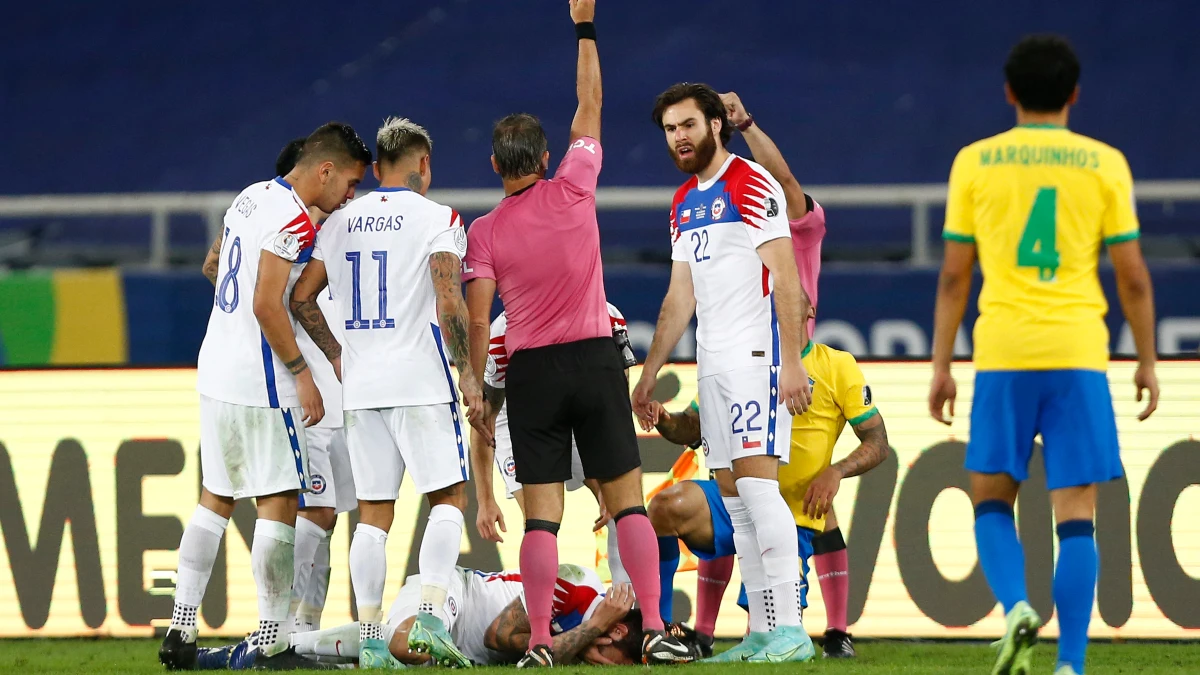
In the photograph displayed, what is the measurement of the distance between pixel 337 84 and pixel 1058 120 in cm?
1186

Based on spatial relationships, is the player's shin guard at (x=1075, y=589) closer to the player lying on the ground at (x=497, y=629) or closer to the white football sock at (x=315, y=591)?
the player lying on the ground at (x=497, y=629)

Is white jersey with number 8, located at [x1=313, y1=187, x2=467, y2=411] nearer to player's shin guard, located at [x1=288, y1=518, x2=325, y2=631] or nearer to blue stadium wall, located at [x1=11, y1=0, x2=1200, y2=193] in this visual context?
player's shin guard, located at [x1=288, y1=518, x2=325, y2=631]

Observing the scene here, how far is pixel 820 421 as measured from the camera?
629 centimetres

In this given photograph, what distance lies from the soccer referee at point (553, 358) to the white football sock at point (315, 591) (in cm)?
131

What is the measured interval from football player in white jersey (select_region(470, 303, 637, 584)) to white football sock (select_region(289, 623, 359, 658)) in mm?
678

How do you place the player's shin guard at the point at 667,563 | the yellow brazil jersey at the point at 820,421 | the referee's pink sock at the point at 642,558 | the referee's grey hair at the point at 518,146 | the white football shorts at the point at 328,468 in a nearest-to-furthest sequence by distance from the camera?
the referee's pink sock at the point at 642,558, the referee's grey hair at the point at 518,146, the player's shin guard at the point at 667,563, the yellow brazil jersey at the point at 820,421, the white football shorts at the point at 328,468

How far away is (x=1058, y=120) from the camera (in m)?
4.33

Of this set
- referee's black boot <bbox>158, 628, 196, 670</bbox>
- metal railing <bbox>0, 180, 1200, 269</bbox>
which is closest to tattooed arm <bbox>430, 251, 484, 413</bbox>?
referee's black boot <bbox>158, 628, 196, 670</bbox>

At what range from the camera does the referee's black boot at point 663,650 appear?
17.5ft

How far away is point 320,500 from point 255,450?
→ 0.70 meters

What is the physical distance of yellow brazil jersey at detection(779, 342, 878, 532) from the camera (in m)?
6.26

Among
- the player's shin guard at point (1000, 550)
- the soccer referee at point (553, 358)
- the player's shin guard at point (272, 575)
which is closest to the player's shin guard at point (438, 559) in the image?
the soccer referee at point (553, 358)

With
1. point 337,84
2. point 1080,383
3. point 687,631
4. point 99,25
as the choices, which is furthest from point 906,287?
point 99,25

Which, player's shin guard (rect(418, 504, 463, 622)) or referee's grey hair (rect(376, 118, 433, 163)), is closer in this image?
player's shin guard (rect(418, 504, 463, 622))
